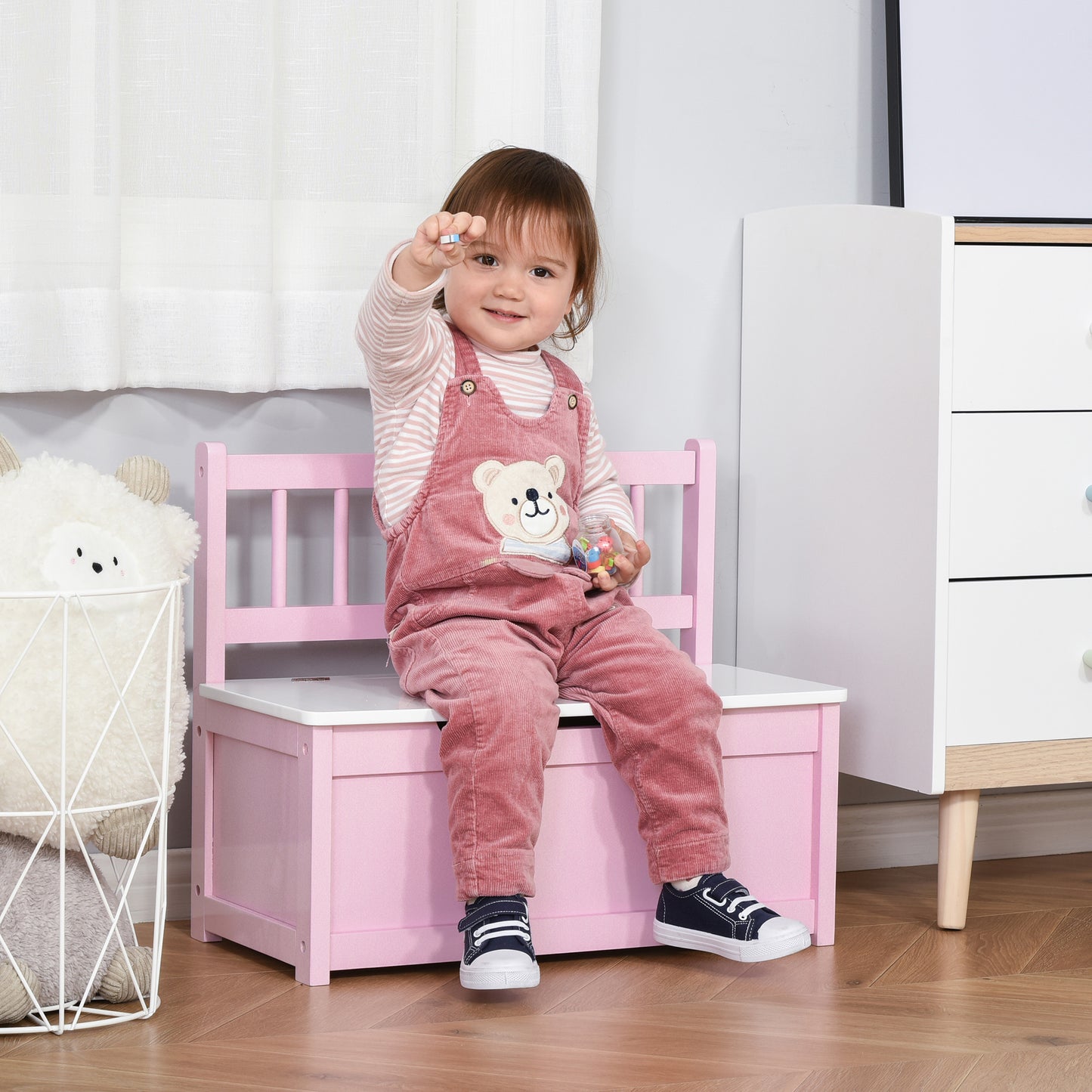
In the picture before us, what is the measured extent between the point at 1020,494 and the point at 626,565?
42cm

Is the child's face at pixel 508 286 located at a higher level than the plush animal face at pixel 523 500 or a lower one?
higher

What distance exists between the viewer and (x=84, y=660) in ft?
4.20

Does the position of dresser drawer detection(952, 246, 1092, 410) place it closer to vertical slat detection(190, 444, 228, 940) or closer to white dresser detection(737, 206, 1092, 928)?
white dresser detection(737, 206, 1092, 928)

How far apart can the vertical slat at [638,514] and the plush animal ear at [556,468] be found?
17 centimetres

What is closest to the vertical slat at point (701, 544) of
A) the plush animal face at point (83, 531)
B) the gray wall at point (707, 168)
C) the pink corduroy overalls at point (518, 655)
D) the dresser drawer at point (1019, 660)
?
the gray wall at point (707, 168)

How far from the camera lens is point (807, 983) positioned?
1432 mm

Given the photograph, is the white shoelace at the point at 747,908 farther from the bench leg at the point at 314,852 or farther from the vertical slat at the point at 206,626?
the vertical slat at the point at 206,626

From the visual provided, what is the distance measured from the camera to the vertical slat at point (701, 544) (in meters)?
1.78

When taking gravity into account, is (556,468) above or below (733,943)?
above

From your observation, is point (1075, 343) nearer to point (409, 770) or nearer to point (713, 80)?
point (713, 80)

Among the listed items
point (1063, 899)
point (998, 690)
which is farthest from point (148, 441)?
point (1063, 899)

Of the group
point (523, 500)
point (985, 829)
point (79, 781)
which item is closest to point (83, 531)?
point (79, 781)

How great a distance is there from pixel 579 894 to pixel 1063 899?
2.19 feet

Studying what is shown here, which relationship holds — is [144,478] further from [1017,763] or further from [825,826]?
[1017,763]
